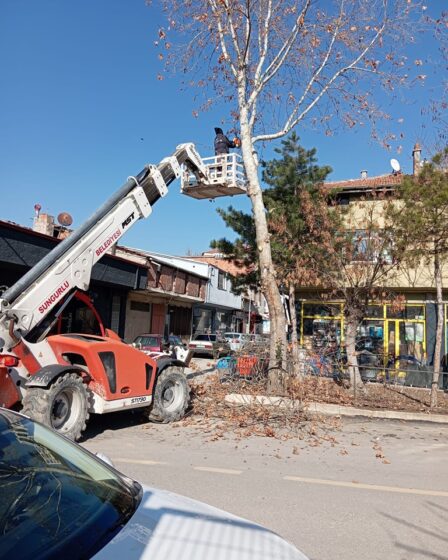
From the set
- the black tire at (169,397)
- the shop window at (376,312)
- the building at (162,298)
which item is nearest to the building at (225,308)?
the building at (162,298)

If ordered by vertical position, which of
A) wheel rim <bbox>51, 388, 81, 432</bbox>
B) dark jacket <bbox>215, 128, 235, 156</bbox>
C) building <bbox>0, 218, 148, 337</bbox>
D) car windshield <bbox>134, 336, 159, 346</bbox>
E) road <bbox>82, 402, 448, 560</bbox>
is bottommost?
road <bbox>82, 402, 448, 560</bbox>

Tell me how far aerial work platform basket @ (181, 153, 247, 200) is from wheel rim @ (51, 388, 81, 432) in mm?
6815

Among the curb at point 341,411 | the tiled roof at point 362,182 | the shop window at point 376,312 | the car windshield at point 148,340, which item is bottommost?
the curb at point 341,411

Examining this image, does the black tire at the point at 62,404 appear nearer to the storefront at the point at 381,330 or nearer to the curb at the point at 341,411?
the curb at the point at 341,411

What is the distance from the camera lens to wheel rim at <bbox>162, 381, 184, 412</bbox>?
32.0 ft

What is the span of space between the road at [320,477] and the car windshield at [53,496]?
7.05 feet

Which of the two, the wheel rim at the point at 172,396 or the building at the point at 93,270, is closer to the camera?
the wheel rim at the point at 172,396

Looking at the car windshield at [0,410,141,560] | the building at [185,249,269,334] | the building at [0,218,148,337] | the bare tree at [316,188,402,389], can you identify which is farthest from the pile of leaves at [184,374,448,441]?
the building at [185,249,269,334]

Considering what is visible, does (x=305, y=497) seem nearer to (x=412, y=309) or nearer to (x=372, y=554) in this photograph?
(x=372, y=554)

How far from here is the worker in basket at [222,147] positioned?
1286 centimetres

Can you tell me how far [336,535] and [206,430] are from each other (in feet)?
16.7

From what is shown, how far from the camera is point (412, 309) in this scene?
1970cm

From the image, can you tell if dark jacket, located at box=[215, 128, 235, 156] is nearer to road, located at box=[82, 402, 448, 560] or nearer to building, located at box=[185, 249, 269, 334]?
road, located at box=[82, 402, 448, 560]

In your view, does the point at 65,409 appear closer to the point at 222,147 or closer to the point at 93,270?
the point at 222,147
